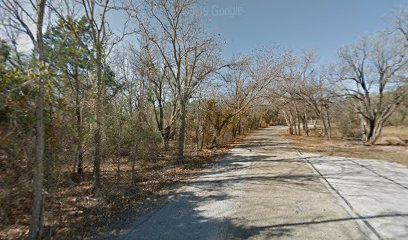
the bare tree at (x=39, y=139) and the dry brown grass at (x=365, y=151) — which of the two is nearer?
the bare tree at (x=39, y=139)

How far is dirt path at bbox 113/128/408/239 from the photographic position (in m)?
4.28

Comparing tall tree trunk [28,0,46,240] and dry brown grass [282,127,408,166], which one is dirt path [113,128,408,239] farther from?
dry brown grass [282,127,408,166]

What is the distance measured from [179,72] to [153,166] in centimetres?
510

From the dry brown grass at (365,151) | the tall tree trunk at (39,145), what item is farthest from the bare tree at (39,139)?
the dry brown grass at (365,151)

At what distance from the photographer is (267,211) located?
5.34 m

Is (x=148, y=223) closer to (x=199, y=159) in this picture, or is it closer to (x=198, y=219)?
(x=198, y=219)

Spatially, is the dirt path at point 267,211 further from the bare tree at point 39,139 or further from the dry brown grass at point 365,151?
the dry brown grass at point 365,151

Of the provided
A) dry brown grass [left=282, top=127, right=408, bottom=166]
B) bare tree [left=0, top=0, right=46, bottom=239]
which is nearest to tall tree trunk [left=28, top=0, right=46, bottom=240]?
bare tree [left=0, top=0, right=46, bottom=239]

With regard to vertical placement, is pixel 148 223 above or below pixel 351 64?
below

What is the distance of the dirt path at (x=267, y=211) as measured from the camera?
4277 mm

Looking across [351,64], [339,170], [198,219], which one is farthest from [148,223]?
[351,64]

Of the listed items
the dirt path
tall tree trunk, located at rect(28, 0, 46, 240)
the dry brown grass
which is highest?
tall tree trunk, located at rect(28, 0, 46, 240)

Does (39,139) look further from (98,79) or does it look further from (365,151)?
(365,151)

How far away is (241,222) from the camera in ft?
15.6
